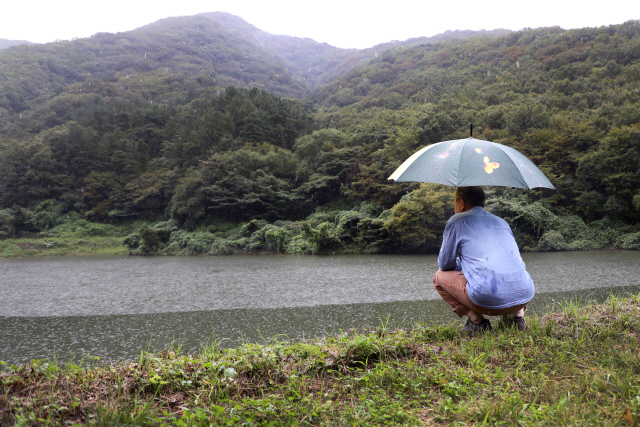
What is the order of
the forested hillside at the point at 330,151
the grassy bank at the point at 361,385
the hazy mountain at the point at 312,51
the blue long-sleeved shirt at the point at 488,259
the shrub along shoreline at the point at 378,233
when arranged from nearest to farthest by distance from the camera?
1. the grassy bank at the point at 361,385
2. the blue long-sleeved shirt at the point at 488,259
3. the shrub along shoreline at the point at 378,233
4. the forested hillside at the point at 330,151
5. the hazy mountain at the point at 312,51

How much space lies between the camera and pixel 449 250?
2.25 metres

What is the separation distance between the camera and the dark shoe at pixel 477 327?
225cm

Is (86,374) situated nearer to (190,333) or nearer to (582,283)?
(190,333)

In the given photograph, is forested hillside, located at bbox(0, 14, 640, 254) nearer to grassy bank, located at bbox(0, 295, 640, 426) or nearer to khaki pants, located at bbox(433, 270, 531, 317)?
khaki pants, located at bbox(433, 270, 531, 317)

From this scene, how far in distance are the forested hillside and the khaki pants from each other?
946 centimetres

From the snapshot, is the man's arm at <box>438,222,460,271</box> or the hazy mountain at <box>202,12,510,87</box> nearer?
the man's arm at <box>438,222,460,271</box>

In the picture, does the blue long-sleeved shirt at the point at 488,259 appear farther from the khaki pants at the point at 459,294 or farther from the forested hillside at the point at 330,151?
the forested hillside at the point at 330,151

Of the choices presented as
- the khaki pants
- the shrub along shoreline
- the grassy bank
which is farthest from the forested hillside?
the grassy bank

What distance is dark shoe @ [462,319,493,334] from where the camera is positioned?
225 centimetres

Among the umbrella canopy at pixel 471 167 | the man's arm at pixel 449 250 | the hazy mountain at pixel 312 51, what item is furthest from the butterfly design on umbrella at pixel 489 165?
the hazy mountain at pixel 312 51

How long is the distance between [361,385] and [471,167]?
53.9 inches

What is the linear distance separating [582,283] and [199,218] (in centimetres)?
1587

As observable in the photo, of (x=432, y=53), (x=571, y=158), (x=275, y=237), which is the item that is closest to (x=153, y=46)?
(x=432, y=53)

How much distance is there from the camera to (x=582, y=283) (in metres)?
5.46
